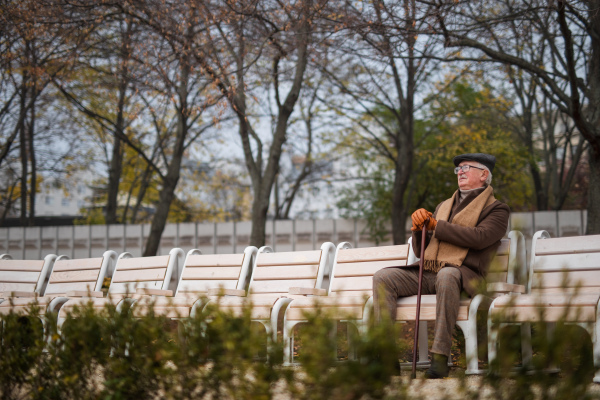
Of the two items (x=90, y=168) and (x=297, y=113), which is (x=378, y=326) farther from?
(x=90, y=168)

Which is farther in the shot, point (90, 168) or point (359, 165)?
point (90, 168)

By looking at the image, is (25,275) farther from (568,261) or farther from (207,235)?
(207,235)

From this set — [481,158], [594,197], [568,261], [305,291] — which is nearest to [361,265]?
[305,291]

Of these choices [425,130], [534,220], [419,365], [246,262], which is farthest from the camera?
[425,130]

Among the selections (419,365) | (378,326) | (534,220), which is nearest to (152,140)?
(534,220)

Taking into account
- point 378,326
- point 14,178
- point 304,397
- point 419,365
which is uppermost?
point 14,178

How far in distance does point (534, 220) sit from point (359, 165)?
6.26 meters

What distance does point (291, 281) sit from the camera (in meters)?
5.91

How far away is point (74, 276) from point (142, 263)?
0.98 meters

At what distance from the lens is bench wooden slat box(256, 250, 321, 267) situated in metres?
5.92

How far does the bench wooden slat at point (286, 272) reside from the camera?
5852 millimetres

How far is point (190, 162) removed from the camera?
22.2m

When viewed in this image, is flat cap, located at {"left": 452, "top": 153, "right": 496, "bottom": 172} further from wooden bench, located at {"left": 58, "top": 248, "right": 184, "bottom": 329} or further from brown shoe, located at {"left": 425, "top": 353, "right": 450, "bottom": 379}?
wooden bench, located at {"left": 58, "top": 248, "right": 184, "bottom": 329}

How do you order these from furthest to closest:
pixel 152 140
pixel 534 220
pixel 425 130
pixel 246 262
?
pixel 152 140
pixel 425 130
pixel 534 220
pixel 246 262
